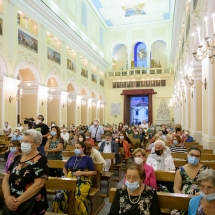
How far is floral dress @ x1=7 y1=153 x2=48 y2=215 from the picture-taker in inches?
110

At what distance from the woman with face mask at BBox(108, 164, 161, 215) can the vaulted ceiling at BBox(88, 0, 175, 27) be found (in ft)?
83.4

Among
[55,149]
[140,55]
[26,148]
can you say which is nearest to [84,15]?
[140,55]

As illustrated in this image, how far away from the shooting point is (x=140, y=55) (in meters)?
32.5

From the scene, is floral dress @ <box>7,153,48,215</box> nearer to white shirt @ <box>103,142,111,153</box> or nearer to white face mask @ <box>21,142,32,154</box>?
white face mask @ <box>21,142,32,154</box>

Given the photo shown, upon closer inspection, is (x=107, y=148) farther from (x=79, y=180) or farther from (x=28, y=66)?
(x=28, y=66)

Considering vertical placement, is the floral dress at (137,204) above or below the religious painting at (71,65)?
below

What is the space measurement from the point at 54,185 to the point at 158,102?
27001 millimetres

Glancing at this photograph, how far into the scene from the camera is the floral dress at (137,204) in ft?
8.90

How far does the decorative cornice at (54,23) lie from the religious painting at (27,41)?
1370 mm

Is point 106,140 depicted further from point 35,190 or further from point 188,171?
point 35,190

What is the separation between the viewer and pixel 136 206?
273cm

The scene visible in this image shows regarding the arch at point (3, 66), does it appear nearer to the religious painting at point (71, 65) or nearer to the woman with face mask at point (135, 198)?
the religious painting at point (71, 65)

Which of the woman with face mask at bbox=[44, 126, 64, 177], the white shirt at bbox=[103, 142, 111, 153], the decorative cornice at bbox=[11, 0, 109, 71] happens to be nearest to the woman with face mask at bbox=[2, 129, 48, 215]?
the woman with face mask at bbox=[44, 126, 64, 177]

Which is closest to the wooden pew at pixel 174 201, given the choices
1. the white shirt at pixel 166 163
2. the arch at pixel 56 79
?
the white shirt at pixel 166 163
